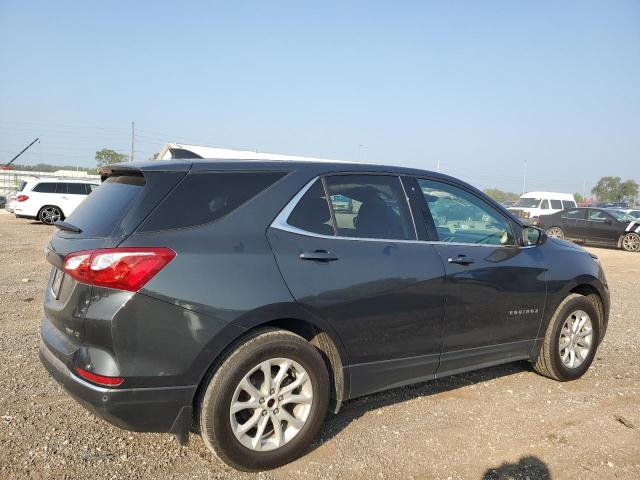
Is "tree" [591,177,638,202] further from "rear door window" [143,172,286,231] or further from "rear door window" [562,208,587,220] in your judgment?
"rear door window" [143,172,286,231]

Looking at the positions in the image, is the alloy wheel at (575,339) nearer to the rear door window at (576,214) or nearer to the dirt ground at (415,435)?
the dirt ground at (415,435)

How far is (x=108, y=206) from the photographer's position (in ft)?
9.50

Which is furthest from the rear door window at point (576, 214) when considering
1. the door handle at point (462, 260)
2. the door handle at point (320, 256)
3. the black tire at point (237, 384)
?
the black tire at point (237, 384)

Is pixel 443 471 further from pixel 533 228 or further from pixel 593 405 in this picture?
pixel 533 228

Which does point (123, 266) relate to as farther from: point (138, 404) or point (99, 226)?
point (138, 404)

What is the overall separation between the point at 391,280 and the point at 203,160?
4.40 feet

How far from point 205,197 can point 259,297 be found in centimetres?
62

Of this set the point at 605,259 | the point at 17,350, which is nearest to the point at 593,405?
the point at 17,350

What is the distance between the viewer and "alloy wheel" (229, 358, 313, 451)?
2803 mm

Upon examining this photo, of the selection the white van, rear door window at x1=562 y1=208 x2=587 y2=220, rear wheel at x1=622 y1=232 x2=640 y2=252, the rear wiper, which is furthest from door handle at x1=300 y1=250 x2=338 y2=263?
the white van

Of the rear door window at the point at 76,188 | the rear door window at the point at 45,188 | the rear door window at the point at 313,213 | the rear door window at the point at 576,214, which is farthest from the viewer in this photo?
the rear door window at the point at 76,188

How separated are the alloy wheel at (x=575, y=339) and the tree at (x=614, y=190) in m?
90.0

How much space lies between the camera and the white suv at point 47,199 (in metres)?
18.8

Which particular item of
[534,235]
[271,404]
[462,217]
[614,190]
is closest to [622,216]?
[534,235]
